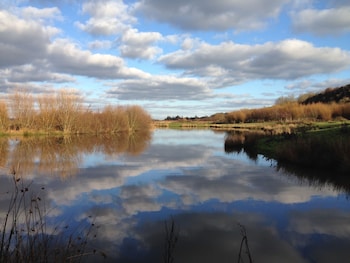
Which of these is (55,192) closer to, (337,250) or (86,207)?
(86,207)

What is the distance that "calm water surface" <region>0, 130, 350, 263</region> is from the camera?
6.41 metres

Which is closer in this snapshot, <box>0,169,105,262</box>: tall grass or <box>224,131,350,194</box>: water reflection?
<box>0,169,105,262</box>: tall grass

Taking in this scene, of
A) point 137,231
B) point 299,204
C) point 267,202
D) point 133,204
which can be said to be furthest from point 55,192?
point 299,204

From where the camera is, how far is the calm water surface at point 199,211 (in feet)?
21.0

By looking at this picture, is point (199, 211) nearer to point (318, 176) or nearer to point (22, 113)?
point (318, 176)

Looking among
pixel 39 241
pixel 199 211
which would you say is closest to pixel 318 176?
pixel 199 211

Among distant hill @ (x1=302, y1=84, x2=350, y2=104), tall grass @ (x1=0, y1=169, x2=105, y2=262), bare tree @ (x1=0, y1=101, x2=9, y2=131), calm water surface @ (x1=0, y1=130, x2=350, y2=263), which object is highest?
distant hill @ (x1=302, y1=84, x2=350, y2=104)

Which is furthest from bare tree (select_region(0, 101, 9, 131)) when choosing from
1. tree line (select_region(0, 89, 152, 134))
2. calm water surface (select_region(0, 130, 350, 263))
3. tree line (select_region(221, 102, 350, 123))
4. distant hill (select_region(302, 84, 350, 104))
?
distant hill (select_region(302, 84, 350, 104))

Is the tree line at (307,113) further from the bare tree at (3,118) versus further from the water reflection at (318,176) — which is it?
the bare tree at (3,118)

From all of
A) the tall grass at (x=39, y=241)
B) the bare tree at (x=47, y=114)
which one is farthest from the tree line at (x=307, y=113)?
the tall grass at (x=39, y=241)

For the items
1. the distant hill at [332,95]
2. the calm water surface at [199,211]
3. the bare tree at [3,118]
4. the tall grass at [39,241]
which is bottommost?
the calm water surface at [199,211]

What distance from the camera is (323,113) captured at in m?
53.6

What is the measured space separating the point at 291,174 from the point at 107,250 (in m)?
10.3

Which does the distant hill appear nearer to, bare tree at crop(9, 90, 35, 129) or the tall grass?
bare tree at crop(9, 90, 35, 129)
